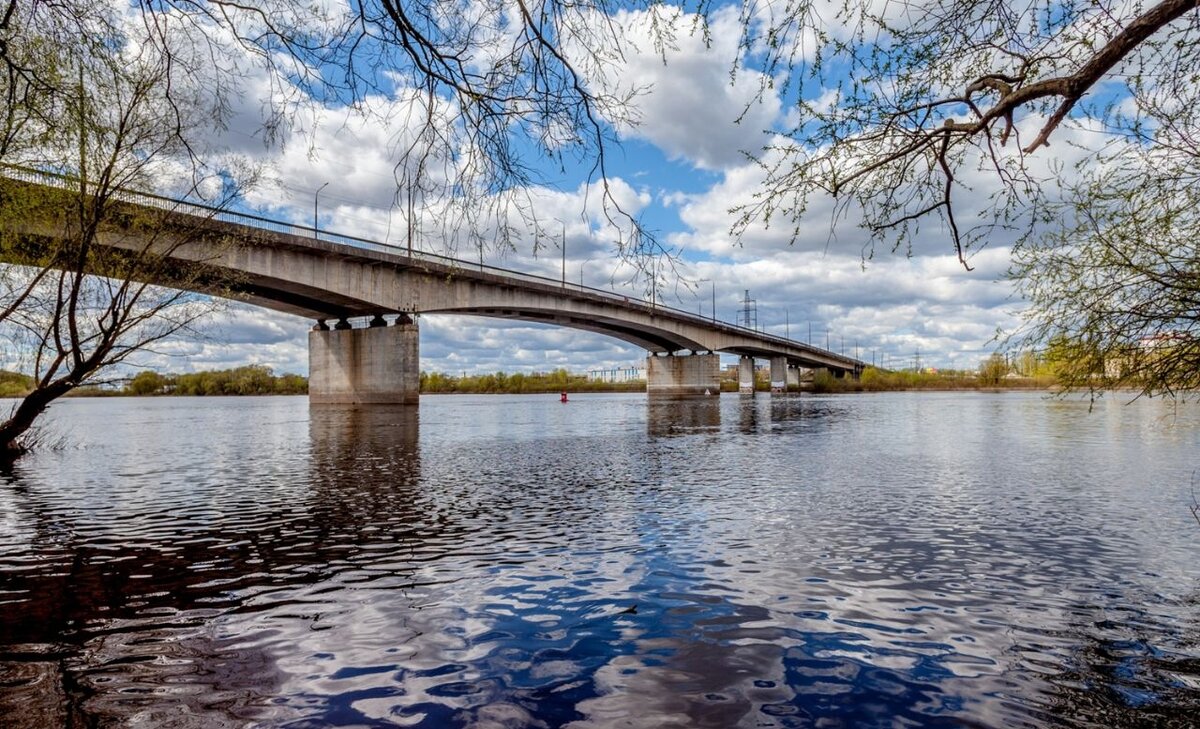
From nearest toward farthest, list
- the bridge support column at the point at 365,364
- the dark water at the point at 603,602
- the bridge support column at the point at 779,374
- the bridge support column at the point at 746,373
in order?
the dark water at the point at 603,602 → the bridge support column at the point at 365,364 → the bridge support column at the point at 746,373 → the bridge support column at the point at 779,374

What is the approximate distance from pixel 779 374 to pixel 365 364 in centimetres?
9912

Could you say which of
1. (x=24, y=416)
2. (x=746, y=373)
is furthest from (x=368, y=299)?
(x=746, y=373)

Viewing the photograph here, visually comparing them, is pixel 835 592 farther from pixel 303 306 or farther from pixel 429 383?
pixel 429 383

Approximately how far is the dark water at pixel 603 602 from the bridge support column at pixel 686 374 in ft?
297

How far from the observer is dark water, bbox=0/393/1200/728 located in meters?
4.90

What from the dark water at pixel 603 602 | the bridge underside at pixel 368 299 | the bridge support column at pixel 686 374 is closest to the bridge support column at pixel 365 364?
the bridge underside at pixel 368 299

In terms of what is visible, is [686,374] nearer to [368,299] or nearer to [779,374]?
[779,374]

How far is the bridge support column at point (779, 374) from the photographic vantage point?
13688 centimetres

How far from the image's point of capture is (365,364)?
5791cm

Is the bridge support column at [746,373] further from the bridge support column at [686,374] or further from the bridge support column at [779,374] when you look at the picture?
the bridge support column at [686,374]

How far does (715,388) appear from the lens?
355 feet

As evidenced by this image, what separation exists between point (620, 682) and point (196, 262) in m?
20.8

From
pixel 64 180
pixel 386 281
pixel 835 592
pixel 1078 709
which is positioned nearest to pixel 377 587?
pixel 835 592

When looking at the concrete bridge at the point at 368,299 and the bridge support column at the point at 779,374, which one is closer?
the concrete bridge at the point at 368,299
